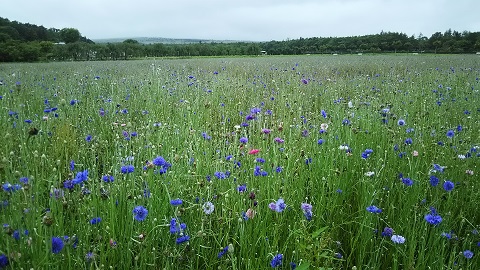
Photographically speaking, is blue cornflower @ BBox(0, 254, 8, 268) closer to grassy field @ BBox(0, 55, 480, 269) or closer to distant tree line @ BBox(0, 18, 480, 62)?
grassy field @ BBox(0, 55, 480, 269)

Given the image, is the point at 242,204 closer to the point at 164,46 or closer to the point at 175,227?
the point at 175,227

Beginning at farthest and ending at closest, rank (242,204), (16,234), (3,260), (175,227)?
(242,204)
(175,227)
(16,234)
(3,260)

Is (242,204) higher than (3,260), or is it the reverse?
(3,260)

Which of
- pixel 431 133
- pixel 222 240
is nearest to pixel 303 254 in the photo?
pixel 222 240

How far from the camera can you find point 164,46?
3438cm

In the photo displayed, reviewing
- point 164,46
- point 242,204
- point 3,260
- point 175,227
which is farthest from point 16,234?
point 164,46

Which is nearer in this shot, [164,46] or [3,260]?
[3,260]

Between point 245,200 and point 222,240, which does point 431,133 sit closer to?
point 245,200

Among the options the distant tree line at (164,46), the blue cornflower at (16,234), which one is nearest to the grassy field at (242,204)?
the blue cornflower at (16,234)

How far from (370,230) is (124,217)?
4.49 ft

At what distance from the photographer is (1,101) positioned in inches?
166

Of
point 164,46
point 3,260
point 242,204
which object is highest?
point 164,46

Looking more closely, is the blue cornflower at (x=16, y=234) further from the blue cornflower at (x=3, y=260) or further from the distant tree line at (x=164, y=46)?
the distant tree line at (x=164, y=46)

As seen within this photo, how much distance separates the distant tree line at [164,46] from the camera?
21469 mm
